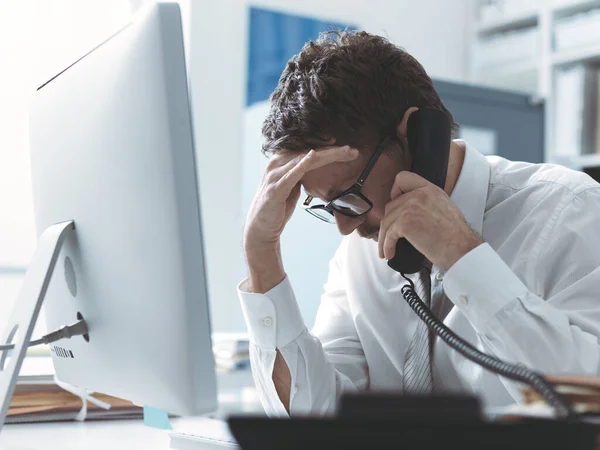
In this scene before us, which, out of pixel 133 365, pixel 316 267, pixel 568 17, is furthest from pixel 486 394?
pixel 568 17

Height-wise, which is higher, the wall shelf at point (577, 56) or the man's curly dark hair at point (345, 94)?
the wall shelf at point (577, 56)

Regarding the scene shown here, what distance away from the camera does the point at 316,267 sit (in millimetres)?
2266

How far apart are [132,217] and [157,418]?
20.2 inches

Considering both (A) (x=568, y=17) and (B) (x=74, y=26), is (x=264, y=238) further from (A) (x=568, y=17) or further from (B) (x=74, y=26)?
(A) (x=568, y=17)

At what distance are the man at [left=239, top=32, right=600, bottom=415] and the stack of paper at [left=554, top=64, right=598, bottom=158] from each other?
71.3 inches

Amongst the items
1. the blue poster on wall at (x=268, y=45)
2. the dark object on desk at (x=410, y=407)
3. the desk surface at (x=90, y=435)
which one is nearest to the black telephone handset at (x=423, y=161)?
the desk surface at (x=90, y=435)

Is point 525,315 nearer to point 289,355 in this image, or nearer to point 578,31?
point 289,355

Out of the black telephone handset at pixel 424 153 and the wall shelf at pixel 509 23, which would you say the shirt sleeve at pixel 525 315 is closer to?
the black telephone handset at pixel 424 153

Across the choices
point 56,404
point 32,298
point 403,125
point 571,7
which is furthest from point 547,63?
point 32,298

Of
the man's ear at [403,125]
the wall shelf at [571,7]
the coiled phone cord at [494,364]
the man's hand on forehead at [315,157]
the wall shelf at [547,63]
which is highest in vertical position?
the wall shelf at [571,7]

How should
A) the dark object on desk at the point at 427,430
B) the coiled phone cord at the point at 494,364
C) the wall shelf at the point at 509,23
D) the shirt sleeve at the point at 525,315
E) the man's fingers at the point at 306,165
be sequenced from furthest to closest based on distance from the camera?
the wall shelf at the point at 509,23
the man's fingers at the point at 306,165
the shirt sleeve at the point at 525,315
the coiled phone cord at the point at 494,364
the dark object on desk at the point at 427,430

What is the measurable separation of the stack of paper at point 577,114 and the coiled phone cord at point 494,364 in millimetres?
2049

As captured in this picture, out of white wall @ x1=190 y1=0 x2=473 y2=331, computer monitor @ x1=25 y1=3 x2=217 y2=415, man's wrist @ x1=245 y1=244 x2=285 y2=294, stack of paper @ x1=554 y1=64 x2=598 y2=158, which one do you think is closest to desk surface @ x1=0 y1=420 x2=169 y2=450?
computer monitor @ x1=25 y1=3 x2=217 y2=415

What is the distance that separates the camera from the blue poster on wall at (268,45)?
3.00m
